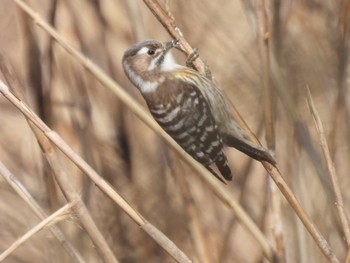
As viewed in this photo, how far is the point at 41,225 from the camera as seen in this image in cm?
152

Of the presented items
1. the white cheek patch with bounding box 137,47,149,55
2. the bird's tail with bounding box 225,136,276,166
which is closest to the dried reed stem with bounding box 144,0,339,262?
the bird's tail with bounding box 225,136,276,166

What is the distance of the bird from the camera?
197cm

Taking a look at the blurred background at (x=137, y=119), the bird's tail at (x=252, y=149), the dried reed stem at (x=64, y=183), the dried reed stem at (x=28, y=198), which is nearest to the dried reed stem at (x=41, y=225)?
the dried reed stem at (x=64, y=183)

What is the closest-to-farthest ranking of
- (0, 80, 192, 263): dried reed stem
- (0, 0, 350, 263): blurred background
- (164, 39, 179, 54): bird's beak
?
(0, 80, 192, 263): dried reed stem → (164, 39, 179, 54): bird's beak → (0, 0, 350, 263): blurred background

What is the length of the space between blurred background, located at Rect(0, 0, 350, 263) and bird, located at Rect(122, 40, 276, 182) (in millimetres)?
172

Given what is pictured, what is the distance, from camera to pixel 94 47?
233cm

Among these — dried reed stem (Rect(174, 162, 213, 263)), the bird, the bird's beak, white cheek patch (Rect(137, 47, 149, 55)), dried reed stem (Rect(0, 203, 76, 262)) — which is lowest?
dried reed stem (Rect(174, 162, 213, 263))

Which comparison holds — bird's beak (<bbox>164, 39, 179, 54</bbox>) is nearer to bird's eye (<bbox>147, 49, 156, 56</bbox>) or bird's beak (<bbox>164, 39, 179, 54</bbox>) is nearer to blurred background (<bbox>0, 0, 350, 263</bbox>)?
bird's eye (<bbox>147, 49, 156, 56</bbox>)

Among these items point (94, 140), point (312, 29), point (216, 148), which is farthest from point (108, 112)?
point (312, 29)

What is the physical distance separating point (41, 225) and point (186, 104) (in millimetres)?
710

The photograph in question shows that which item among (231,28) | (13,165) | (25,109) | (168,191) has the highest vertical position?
(25,109)

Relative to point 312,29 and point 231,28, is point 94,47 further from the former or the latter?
point 312,29

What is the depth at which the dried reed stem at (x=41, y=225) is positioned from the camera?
151 centimetres

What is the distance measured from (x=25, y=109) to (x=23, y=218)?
975 millimetres
